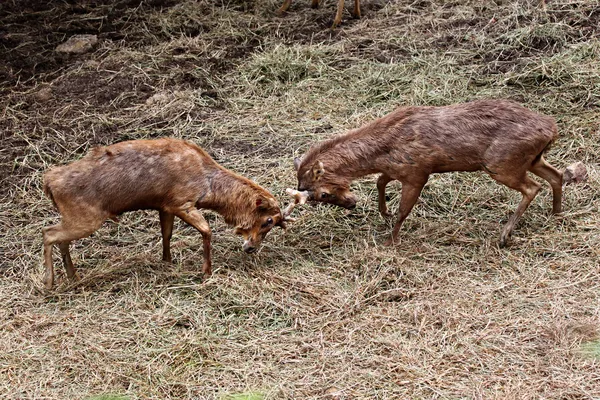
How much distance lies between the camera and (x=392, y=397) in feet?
18.4

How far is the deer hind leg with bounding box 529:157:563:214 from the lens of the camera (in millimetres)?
7758

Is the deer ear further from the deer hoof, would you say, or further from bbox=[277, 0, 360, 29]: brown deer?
bbox=[277, 0, 360, 29]: brown deer

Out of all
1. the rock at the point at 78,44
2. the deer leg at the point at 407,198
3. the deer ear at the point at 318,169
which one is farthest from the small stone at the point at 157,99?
the deer leg at the point at 407,198

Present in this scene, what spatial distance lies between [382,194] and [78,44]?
221 inches

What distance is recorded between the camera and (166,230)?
24.3 ft

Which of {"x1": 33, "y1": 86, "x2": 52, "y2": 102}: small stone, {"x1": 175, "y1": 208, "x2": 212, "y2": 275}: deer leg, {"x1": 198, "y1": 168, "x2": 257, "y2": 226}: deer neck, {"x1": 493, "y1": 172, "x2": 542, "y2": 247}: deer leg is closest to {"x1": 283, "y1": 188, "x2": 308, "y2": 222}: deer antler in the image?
{"x1": 198, "y1": 168, "x2": 257, "y2": 226}: deer neck

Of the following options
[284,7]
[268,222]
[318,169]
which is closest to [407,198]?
[318,169]

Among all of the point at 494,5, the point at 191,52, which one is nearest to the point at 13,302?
the point at 191,52

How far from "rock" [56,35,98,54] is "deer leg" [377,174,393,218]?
539 centimetres

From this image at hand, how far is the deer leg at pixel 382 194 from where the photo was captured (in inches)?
313

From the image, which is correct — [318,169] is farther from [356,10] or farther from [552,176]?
[356,10]

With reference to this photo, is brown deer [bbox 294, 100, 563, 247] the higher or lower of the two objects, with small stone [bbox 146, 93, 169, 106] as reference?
higher

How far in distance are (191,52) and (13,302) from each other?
522cm

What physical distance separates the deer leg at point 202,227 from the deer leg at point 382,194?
1.75 m
